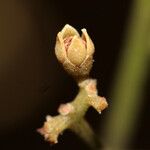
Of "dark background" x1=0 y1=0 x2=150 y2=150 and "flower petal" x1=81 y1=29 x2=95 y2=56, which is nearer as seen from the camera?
"flower petal" x1=81 y1=29 x2=95 y2=56

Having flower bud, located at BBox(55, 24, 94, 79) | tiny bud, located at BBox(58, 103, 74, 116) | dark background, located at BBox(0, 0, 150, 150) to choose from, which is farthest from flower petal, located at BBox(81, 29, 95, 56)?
dark background, located at BBox(0, 0, 150, 150)

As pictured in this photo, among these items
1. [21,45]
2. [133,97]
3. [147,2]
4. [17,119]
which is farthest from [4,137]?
[147,2]

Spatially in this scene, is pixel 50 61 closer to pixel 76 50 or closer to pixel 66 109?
pixel 66 109

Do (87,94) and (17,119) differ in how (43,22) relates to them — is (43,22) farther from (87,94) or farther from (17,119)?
(87,94)

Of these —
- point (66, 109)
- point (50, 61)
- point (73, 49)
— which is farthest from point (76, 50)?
point (50, 61)

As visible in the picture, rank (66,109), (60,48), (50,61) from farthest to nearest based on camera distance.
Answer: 1. (50,61)
2. (66,109)
3. (60,48)

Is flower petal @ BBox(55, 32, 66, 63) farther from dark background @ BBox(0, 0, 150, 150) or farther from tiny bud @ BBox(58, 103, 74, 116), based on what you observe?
dark background @ BBox(0, 0, 150, 150)
